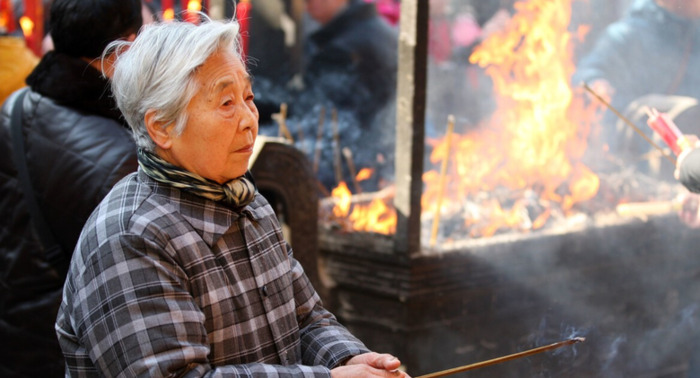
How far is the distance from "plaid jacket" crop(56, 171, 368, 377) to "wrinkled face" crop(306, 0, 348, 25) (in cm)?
814

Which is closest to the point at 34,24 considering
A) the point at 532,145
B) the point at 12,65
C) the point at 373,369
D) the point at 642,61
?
the point at 12,65

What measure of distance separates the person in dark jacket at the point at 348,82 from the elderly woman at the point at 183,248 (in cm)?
676

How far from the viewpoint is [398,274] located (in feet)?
16.0

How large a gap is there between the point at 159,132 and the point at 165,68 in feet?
0.57

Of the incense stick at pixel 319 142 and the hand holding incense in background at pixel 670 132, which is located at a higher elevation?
the hand holding incense in background at pixel 670 132

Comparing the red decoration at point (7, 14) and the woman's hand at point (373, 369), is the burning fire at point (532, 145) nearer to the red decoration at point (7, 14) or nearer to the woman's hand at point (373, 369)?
the woman's hand at point (373, 369)

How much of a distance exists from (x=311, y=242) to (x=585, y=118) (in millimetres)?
3727

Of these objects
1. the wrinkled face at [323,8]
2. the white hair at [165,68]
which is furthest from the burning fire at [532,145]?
the white hair at [165,68]

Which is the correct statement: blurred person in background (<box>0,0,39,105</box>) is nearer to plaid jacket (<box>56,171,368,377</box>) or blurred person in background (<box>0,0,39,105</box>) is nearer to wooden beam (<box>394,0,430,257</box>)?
wooden beam (<box>394,0,430,257</box>)

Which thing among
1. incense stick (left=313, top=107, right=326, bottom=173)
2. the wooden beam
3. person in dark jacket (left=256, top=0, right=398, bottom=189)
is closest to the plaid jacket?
the wooden beam

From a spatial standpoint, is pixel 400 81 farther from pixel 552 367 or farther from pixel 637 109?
pixel 637 109

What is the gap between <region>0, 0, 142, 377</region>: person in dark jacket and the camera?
2.52 meters

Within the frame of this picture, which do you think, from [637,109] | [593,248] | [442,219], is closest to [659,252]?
[593,248]

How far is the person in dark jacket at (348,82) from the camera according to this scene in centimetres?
902
